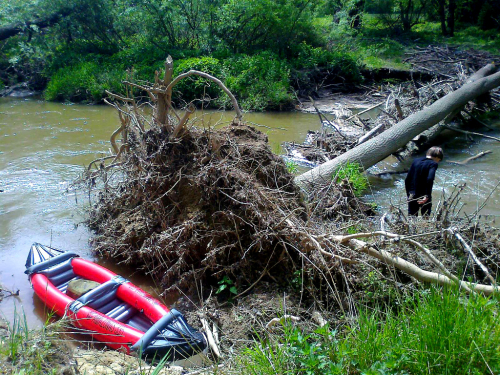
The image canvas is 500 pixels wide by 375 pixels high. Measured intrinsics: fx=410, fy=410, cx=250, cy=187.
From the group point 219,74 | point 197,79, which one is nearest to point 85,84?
point 197,79

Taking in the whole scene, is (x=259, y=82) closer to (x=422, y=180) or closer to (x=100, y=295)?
(x=422, y=180)

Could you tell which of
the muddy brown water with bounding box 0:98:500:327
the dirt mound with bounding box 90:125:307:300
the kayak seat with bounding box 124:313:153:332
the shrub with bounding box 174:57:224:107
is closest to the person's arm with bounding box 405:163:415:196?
the muddy brown water with bounding box 0:98:500:327

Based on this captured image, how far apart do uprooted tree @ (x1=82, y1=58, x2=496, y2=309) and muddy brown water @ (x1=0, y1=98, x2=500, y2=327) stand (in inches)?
17.0

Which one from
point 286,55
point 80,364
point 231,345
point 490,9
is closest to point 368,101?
point 286,55

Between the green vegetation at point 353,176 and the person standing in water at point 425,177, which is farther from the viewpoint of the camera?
the green vegetation at point 353,176

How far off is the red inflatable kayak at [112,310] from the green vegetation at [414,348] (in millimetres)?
1062

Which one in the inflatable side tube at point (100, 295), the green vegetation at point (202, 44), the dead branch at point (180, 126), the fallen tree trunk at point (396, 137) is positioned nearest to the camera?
the inflatable side tube at point (100, 295)

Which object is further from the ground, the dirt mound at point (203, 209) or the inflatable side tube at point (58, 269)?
the dirt mound at point (203, 209)

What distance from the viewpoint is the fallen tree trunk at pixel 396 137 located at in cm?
657

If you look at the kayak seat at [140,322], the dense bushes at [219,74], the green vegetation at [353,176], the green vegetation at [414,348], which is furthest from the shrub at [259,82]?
the green vegetation at [414,348]

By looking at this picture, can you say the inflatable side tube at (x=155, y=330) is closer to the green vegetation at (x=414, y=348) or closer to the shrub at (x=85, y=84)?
the green vegetation at (x=414, y=348)

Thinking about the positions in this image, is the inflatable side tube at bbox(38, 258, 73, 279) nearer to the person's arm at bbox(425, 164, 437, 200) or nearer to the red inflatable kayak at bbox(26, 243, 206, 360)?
the red inflatable kayak at bbox(26, 243, 206, 360)

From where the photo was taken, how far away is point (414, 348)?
2.50 m

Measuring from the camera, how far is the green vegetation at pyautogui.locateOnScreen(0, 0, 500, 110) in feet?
50.3
